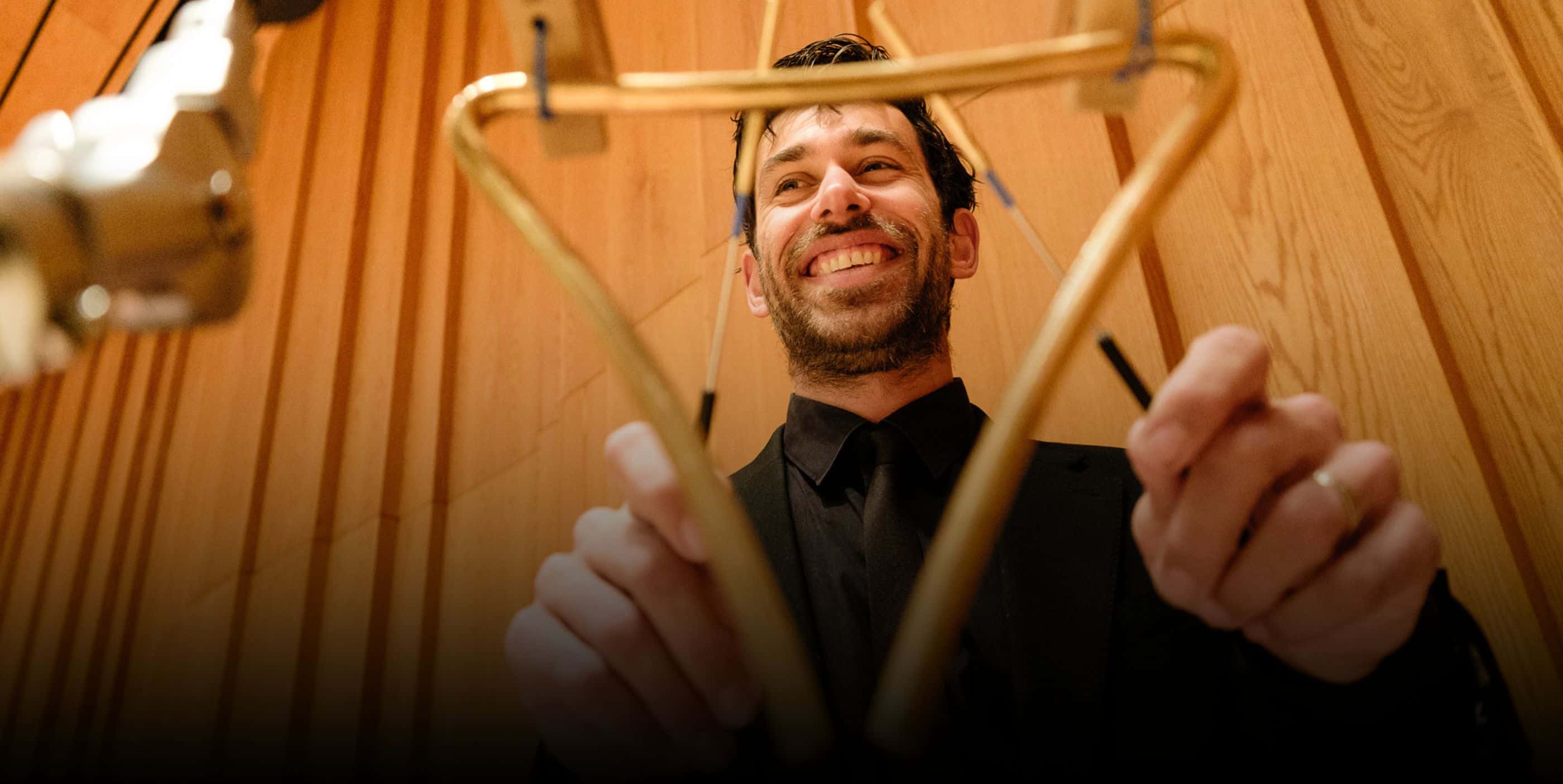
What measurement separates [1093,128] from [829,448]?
16.3 inches

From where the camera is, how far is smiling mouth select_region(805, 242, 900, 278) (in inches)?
24.6

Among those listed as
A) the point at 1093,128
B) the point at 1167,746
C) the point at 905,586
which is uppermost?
the point at 1093,128

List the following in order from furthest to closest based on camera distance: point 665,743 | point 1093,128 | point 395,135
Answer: point 395,135, point 1093,128, point 665,743

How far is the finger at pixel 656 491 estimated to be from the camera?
0.27 metres

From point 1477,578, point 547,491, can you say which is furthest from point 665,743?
point 547,491

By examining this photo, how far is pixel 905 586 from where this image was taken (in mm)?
494

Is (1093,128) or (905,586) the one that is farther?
(1093,128)

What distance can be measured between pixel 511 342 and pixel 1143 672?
0.89 m

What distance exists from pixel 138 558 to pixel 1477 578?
6.01 feet

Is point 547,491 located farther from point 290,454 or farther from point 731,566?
point 731,566

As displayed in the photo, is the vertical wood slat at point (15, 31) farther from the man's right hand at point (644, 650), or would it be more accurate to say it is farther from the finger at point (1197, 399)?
the finger at point (1197, 399)

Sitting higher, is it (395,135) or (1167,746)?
(395,135)

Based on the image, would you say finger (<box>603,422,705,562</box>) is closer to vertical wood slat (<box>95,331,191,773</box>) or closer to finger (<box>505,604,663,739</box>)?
finger (<box>505,604,663,739</box>)

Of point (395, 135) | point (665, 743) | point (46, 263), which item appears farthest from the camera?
point (395, 135)
